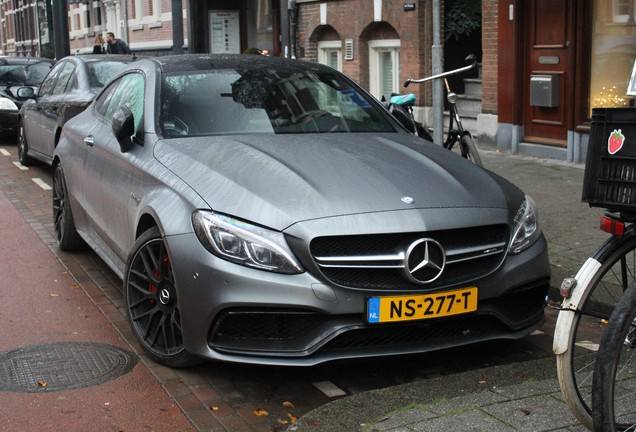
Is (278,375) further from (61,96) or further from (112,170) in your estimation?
(61,96)

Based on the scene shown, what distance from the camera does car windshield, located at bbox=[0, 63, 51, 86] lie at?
19328mm

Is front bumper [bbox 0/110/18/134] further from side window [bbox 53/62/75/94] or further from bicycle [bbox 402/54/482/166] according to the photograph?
bicycle [bbox 402/54/482/166]

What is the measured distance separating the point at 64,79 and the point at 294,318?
9.26 m

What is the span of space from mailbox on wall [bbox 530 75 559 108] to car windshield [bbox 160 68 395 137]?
726cm

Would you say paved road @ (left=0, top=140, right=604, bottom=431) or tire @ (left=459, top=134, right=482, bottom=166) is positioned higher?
tire @ (left=459, top=134, right=482, bottom=166)

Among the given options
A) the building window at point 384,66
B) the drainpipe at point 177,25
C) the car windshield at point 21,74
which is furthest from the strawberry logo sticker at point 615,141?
the car windshield at point 21,74

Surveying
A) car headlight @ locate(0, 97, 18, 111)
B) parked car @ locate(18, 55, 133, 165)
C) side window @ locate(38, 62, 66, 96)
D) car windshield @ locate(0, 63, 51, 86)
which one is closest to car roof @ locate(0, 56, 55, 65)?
car windshield @ locate(0, 63, 51, 86)

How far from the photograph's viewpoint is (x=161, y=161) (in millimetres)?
5789

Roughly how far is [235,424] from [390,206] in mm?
1272

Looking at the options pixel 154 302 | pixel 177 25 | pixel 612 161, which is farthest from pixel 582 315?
A: pixel 177 25

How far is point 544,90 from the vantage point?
537 inches

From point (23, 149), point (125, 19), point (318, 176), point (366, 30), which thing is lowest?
point (23, 149)

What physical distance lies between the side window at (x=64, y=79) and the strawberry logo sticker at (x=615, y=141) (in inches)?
401

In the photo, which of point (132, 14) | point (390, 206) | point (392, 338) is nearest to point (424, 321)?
point (392, 338)
